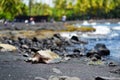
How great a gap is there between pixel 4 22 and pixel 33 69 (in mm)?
43492

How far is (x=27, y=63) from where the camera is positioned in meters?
21.3

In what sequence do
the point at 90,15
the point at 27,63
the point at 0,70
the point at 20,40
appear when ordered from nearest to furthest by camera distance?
the point at 0,70 → the point at 27,63 → the point at 20,40 → the point at 90,15

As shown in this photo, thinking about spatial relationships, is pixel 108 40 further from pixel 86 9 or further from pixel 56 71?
pixel 86 9

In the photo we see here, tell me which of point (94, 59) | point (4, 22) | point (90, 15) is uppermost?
point (94, 59)

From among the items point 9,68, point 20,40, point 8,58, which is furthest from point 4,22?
point 9,68

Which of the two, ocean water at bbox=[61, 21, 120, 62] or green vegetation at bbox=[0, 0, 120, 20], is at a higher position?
ocean water at bbox=[61, 21, 120, 62]

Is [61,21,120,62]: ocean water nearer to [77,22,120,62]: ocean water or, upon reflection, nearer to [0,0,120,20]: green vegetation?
[77,22,120,62]: ocean water

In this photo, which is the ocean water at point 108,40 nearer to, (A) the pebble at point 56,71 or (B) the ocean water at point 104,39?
(B) the ocean water at point 104,39

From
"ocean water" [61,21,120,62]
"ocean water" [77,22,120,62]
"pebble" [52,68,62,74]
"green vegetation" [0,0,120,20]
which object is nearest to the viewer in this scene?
"pebble" [52,68,62,74]

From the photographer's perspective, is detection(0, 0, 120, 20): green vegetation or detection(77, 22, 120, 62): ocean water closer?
detection(77, 22, 120, 62): ocean water

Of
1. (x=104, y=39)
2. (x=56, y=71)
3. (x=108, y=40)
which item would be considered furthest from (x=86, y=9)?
(x=56, y=71)

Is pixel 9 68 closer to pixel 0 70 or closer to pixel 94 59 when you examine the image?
pixel 0 70

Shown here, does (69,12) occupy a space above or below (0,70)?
below

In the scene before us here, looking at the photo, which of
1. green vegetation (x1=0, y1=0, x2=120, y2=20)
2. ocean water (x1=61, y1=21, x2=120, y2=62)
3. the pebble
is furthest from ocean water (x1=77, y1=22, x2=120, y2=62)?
green vegetation (x1=0, y1=0, x2=120, y2=20)
